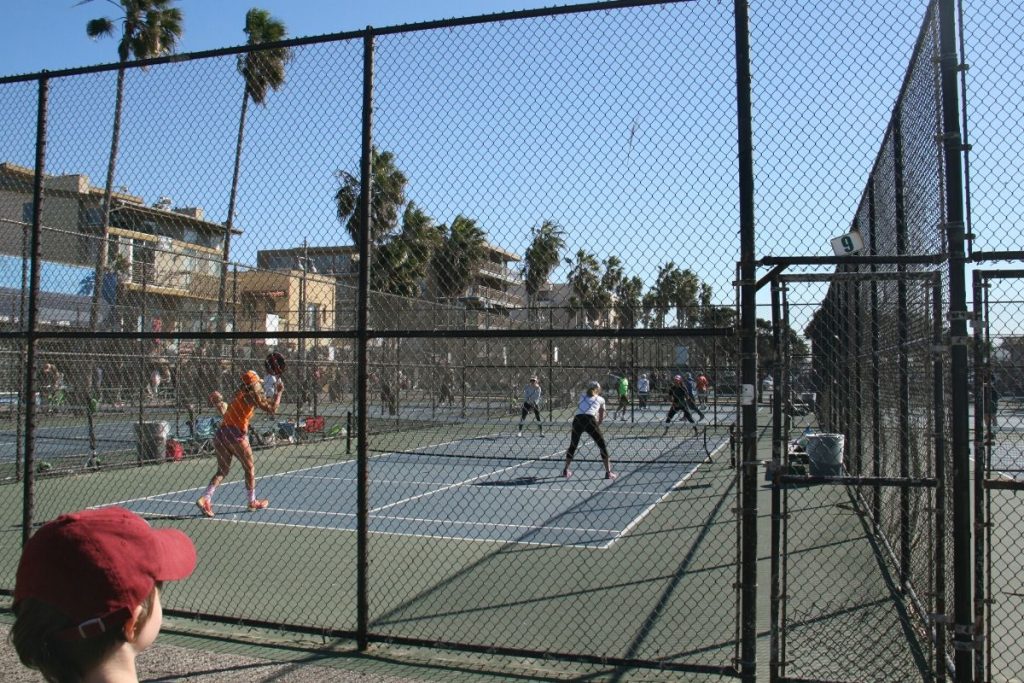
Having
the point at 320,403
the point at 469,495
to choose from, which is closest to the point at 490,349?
the point at 320,403

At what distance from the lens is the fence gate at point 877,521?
4.59 m

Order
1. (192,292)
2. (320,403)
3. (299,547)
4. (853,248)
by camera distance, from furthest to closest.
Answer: (320,403), (192,292), (299,547), (853,248)

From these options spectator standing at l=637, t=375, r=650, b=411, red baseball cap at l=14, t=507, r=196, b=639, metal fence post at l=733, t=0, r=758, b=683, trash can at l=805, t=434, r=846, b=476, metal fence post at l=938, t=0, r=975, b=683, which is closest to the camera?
red baseball cap at l=14, t=507, r=196, b=639

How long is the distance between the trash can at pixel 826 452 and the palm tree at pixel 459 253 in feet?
21.6

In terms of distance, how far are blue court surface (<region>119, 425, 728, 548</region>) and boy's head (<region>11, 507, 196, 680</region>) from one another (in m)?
6.03

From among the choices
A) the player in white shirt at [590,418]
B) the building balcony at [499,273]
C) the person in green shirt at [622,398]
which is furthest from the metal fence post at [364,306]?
the person in green shirt at [622,398]

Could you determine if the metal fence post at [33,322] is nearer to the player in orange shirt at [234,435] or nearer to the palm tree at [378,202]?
the palm tree at [378,202]

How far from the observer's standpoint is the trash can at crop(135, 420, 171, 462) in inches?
613

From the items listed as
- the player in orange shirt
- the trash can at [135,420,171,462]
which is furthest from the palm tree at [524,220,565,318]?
the trash can at [135,420,171,462]

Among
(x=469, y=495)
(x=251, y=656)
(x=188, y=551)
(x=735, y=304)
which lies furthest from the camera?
(x=469, y=495)

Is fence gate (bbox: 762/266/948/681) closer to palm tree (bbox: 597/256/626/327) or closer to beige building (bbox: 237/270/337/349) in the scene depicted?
palm tree (bbox: 597/256/626/327)

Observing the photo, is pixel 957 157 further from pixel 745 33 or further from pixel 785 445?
pixel 785 445

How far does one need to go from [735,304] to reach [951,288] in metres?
1.06

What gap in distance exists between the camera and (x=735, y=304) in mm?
4664
